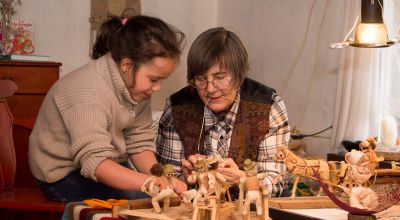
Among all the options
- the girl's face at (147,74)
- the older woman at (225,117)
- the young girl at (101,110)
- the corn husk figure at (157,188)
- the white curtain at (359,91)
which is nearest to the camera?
the corn husk figure at (157,188)

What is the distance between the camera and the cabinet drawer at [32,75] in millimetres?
3932

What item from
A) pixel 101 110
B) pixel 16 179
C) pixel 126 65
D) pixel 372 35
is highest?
pixel 372 35

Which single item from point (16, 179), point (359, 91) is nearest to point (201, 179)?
point (16, 179)

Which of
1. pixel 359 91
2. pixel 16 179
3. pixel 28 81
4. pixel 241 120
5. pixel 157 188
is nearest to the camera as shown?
pixel 157 188

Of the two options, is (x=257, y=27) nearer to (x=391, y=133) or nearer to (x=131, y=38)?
(x=391, y=133)

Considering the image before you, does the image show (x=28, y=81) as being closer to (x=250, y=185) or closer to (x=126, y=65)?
(x=126, y=65)

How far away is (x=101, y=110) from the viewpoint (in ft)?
6.31

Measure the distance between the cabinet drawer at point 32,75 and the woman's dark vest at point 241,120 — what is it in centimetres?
185

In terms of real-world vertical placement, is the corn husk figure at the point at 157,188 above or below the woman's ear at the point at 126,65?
below

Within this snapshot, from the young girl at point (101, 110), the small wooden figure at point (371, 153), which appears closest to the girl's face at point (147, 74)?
the young girl at point (101, 110)

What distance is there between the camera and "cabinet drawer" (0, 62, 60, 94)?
12.9ft

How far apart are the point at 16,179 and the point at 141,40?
89cm

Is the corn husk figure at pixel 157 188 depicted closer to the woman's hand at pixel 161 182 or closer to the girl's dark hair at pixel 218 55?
the woman's hand at pixel 161 182

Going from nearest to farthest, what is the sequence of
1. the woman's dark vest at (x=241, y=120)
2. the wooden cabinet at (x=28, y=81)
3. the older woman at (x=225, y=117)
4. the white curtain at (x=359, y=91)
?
the older woman at (x=225, y=117) → the woman's dark vest at (x=241, y=120) → the white curtain at (x=359, y=91) → the wooden cabinet at (x=28, y=81)
